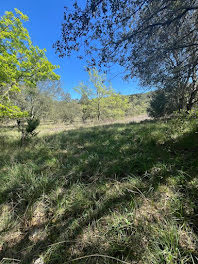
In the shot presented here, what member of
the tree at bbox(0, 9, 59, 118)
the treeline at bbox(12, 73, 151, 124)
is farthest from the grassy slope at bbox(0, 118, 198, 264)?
the treeline at bbox(12, 73, 151, 124)

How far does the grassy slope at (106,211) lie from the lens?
3.41 feet

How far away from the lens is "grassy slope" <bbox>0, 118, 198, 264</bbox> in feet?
3.41

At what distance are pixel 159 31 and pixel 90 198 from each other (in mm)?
4230

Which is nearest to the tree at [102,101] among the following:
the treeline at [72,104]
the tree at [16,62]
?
the treeline at [72,104]

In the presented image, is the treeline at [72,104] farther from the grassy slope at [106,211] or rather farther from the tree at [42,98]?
the grassy slope at [106,211]

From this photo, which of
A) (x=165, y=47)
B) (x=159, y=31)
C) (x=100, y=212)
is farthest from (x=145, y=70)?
(x=100, y=212)

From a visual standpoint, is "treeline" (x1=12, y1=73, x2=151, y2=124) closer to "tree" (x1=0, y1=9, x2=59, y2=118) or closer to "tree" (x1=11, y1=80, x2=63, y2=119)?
"tree" (x1=11, y1=80, x2=63, y2=119)

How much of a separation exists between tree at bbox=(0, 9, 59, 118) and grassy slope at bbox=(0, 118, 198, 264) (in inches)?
164

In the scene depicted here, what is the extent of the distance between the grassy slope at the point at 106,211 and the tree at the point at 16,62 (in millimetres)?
4163

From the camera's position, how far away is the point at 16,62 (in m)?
4.56

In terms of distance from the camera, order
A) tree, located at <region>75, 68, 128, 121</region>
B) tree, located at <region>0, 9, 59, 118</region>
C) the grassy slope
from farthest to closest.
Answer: tree, located at <region>75, 68, 128, 121</region> < tree, located at <region>0, 9, 59, 118</region> < the grassy slope

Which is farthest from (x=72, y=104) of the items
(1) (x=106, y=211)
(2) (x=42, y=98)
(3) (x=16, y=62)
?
(1) (x=106, y=211)

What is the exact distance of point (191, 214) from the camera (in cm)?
124

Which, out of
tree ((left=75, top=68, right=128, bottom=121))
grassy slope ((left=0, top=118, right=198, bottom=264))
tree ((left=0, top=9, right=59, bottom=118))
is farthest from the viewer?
tree ((left=75, top=68, right=128, bottom=121))
